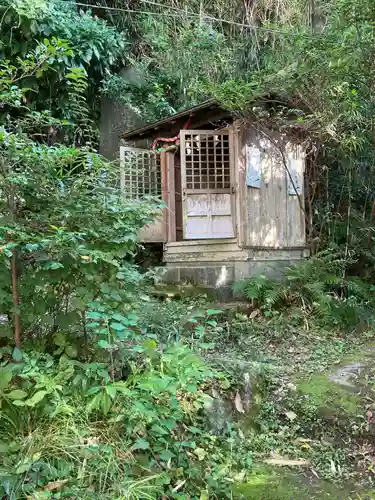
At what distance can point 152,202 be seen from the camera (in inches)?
98.6

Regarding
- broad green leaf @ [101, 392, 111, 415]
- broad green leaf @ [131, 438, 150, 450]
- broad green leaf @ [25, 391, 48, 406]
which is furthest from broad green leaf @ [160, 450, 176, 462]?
broad green leaf @ [25, 391, 48, 406]

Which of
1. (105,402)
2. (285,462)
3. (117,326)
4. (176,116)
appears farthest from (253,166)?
(105,402)

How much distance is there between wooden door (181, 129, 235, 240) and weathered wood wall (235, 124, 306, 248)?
195 millimetres

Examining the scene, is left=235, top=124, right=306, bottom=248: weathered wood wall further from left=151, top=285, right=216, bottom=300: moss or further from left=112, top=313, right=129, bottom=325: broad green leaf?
left=112, top=313, right=129, bottom=325: broad green leaf

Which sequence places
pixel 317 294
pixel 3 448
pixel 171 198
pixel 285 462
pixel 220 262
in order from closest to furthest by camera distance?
1. pixel 3 448
2. pixel 285 462
3. pixel 317 294
4. pixel 220 262
5. pixel 171 198

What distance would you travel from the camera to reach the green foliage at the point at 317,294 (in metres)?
5.11

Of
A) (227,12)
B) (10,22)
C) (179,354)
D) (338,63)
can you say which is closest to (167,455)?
(179,354)

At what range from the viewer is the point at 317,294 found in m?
5.24

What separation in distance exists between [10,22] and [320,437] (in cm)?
722

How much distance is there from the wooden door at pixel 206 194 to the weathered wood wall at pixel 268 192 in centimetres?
20

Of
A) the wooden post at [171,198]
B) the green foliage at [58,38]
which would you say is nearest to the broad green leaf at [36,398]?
the green foliage at [58,38]

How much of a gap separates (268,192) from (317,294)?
1.87 meters

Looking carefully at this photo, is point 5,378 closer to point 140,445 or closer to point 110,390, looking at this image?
point 110,390

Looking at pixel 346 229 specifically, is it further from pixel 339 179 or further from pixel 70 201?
pixel 70 201
